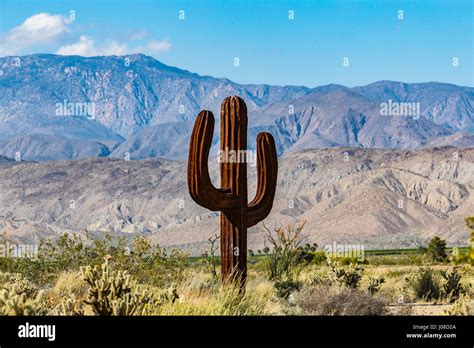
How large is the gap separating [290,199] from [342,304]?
10411 cm

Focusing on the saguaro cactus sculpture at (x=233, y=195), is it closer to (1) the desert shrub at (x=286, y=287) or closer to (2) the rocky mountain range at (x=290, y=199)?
(1) the desert shrub at (x=286, y=287)

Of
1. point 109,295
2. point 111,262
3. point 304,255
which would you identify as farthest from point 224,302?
point 304,255

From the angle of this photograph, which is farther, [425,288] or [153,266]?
[425,288]

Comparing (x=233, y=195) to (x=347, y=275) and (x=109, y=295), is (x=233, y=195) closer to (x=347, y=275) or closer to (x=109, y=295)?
(x=109, y=295)

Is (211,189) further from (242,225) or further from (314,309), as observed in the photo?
(314,309)

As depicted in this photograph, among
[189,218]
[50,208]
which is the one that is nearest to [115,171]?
[50,208]

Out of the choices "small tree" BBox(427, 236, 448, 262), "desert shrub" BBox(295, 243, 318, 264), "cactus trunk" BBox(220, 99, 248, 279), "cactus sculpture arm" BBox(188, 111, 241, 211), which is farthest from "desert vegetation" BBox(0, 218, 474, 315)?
"small tree" BBox(427, 236, 448, 262)

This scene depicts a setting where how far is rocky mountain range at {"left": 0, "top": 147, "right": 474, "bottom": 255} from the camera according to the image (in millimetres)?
91875

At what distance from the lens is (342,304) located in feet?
42.5

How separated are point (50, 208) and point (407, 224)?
219 feet

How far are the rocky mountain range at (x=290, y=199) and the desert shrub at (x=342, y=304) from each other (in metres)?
70.5

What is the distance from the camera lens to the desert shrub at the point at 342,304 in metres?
12.9

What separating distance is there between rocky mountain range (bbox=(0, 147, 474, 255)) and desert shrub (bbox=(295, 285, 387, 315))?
70517mm

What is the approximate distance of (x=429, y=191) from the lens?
107125mm
